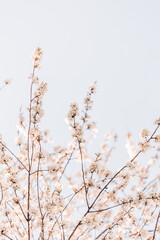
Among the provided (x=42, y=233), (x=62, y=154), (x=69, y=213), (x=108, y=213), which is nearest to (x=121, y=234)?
(x=108, y=213)

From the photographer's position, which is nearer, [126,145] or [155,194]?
[155,194]

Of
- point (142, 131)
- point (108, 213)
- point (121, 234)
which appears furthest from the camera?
point (108, 213)

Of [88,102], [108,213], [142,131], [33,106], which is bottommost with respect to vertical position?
[108,213]

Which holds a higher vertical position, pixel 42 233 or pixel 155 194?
pixel 155 194

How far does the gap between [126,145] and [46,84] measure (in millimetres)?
2975

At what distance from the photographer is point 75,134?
4117 mm

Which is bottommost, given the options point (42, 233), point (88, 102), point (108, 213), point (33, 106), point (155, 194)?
point (42, 233)

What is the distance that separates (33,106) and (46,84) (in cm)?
42

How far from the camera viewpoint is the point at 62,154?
19.0 ft

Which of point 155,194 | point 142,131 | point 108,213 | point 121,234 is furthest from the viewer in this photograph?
point 108,213

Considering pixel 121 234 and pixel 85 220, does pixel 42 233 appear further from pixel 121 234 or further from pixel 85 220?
pixel 121 234

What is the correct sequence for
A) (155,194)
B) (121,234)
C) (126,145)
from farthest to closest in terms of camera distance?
(126,145) → (121,234) → (155,194)

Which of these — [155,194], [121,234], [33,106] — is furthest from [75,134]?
[121,234]

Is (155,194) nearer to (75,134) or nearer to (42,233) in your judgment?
(75,134)
